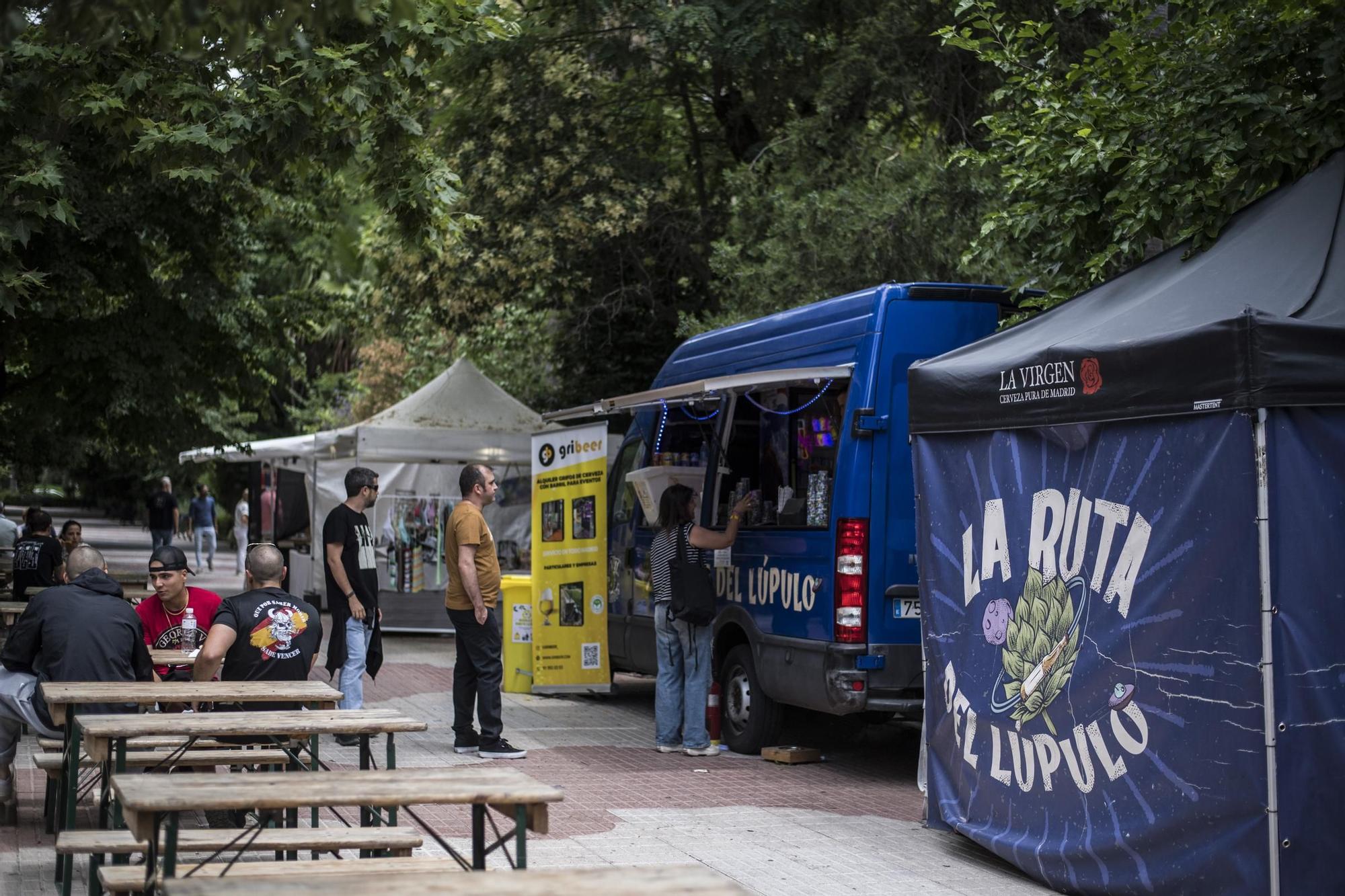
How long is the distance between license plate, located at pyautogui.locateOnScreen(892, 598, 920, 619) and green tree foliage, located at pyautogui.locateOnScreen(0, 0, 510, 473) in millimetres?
4449

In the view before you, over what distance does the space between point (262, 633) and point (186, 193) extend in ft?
26.3

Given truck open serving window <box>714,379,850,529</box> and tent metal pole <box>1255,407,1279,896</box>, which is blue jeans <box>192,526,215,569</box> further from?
tent metal pole <box>1255,407,1279,896</box>

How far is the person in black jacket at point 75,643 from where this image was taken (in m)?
7.22

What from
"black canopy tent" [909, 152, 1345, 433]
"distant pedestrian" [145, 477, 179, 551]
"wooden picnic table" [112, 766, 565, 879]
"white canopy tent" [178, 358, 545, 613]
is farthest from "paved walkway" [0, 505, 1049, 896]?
"distant pedestrian" [145, 477, 179, 551]

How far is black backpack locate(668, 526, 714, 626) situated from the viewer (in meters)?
10.0

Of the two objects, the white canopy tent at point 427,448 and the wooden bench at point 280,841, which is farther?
the white canopy tent at point 427,448

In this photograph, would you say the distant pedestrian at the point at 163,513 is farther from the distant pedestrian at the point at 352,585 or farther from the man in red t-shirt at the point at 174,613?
the man in red t-shirt at the point at 174,613

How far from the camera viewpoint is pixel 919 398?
7746 millimetres

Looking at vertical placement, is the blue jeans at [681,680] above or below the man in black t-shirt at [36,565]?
below

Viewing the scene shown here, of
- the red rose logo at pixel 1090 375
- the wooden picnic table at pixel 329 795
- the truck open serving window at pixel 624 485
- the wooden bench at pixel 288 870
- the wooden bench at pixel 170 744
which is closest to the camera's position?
the wooden picnic table at pixel 329 795

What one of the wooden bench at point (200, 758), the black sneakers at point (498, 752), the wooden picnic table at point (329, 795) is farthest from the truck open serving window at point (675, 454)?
the wooden picnic table at point (329, 795)

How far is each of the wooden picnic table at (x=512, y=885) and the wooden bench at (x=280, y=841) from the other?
1702 millimetres

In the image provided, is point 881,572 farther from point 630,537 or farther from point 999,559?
point 630,537

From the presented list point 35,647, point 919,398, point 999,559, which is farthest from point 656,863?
point 35,647
